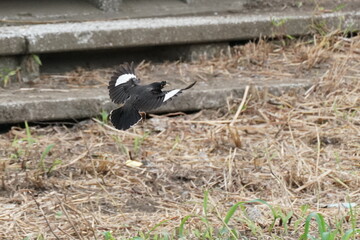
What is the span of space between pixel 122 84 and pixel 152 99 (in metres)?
0.28

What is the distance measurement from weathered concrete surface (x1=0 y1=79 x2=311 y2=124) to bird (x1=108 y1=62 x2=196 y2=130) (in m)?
0.77

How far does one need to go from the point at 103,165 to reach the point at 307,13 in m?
2.26

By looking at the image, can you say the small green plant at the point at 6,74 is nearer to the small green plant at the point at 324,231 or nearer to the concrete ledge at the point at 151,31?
the concrete ledge at the point at 151,31

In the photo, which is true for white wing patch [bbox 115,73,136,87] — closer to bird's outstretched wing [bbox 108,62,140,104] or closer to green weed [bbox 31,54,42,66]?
bird's outstretched wing [bbox 108,62,140,104]

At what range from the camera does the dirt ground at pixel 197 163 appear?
3490mm

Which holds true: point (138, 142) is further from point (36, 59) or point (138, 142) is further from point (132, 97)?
point (36, 59)

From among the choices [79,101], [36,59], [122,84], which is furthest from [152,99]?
[36,59]

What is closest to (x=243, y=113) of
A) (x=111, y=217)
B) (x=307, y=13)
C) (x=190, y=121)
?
(x=190, y=121)


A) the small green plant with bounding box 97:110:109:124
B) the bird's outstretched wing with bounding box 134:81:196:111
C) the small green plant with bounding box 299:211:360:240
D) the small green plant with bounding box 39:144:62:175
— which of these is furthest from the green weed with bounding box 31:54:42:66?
the small green plant with bounding box 299:211:360:240

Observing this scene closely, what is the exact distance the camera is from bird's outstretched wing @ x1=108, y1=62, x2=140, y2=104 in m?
3.80

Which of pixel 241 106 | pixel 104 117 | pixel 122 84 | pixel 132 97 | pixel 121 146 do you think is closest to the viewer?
pixel 132 97

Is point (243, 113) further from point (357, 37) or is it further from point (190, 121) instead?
point (357, 37)

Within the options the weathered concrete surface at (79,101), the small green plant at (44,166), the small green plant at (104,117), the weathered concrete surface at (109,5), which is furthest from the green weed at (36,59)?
the small green plant at (44,166)

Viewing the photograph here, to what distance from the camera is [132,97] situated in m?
3.71
